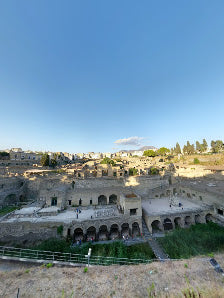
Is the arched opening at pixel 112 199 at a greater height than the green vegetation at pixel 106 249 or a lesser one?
greater

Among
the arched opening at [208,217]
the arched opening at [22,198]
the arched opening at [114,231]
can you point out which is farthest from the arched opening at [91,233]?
the arched opening at [208,217]

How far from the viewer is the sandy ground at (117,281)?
6.35 metres

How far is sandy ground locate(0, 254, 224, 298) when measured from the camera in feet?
20.8

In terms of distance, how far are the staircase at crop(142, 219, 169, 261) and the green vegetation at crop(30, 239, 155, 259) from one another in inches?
22.4

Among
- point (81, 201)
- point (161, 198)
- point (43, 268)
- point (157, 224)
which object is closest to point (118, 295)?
point (43, 268)

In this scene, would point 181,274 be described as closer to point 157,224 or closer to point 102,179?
point 157,224

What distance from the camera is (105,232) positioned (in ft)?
56.6

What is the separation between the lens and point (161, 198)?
2623cm

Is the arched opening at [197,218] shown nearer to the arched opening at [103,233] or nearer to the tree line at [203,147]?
the arched opening at [103,233]

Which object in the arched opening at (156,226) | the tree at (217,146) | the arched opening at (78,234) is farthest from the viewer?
the tree at (217,146)

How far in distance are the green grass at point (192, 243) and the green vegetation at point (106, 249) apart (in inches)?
87.7

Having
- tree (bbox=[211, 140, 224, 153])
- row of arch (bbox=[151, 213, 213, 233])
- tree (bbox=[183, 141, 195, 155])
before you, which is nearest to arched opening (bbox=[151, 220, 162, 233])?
row of arch (bbox=[151, 213, 213, 233])

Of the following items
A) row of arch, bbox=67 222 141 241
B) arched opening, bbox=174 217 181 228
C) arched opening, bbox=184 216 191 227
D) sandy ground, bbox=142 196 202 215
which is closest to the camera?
row of arch, bbox=67 222 141 241

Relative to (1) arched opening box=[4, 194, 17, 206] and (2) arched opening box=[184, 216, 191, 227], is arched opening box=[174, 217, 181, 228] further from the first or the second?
(1) arched opening box=[4, 194, 17, 206]
